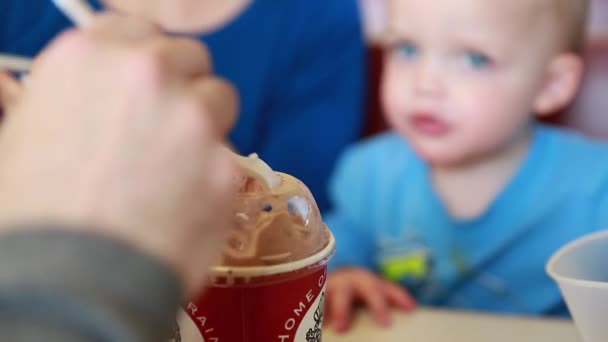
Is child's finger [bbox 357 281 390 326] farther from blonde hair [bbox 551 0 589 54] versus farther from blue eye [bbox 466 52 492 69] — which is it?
blonde hair [bbox 551 0 589 54]

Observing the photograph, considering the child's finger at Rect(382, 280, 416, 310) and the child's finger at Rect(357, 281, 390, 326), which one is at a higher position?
the child's finger at Rect(382, 280, 416, 310)

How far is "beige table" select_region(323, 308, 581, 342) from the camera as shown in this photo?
0.73 m

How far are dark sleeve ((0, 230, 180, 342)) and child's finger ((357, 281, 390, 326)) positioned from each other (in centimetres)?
56

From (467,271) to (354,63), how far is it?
544mm

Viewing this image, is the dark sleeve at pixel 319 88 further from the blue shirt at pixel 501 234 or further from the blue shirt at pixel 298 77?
the blue shirt at pixel 501 234

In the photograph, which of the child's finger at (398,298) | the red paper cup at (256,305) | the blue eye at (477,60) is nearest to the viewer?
the red paper cup at (256,305)


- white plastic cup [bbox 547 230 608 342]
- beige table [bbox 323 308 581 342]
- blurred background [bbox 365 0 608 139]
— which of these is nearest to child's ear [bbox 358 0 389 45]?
blurred background [bbox 365 0 608 139]

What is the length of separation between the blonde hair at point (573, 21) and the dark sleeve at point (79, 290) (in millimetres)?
1014

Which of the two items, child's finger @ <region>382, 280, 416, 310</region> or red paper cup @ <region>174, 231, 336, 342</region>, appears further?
child's finger @ <region>382, 280, 416, 310</region>

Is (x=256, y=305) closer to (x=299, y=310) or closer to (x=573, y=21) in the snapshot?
(x=299, y=310)

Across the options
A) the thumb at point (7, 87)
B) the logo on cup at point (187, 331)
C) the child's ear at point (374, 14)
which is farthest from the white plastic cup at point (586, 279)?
the child's ear at point (374, 14)

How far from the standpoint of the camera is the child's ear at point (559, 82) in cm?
119

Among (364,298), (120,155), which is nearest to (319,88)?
(364,298)

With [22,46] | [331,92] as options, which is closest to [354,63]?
[331,92]
